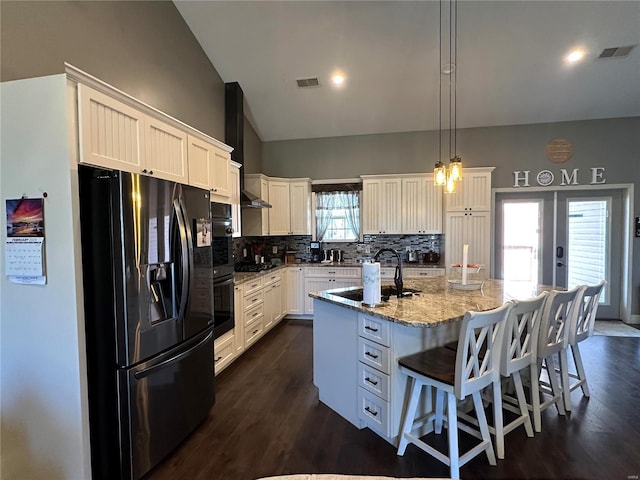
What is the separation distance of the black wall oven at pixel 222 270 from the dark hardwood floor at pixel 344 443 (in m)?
0.59

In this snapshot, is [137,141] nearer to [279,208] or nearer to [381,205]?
[279,208]

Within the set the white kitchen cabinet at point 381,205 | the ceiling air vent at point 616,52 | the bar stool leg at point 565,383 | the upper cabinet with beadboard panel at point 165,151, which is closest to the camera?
the upper cabinet with beadboard panel at point 165,151

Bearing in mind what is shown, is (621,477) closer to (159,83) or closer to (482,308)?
→ (482,308)

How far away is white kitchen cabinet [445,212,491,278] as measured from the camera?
486 centimetres

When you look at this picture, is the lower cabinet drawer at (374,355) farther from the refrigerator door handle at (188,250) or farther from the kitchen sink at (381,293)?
the refrigerator door handle at (188,250)

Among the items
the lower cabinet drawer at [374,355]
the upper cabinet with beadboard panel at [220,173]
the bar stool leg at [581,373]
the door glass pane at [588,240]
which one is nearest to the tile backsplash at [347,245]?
the upper cabinet with beadboard panel at [220,173]

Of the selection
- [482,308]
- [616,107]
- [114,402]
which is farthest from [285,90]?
[616,107]

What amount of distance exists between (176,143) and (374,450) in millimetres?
2746

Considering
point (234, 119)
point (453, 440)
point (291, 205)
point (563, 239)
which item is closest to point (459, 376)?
point (453, 440)

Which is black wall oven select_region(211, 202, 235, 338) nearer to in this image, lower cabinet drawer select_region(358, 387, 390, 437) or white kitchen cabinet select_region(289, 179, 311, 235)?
lower cabinet drawer select_region(358, 387, 390, 437)

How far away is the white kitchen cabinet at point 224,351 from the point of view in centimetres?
307

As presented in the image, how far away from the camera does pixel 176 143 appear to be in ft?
8.94

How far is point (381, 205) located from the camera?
5.24m

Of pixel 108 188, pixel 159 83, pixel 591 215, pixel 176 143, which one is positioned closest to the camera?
pixel 108 188
